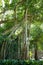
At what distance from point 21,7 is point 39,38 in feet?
18.7

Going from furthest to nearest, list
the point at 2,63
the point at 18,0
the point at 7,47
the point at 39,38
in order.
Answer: the point at 39,38
the point at 7,47
the point at 18,0
the point at 2,63

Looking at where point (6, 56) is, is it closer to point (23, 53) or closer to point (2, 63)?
point (23, 53)

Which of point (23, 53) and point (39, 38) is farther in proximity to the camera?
point (39, 38)

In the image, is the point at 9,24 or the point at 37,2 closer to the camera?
the point at 37,2

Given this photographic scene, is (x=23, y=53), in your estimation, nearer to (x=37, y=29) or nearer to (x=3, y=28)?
(x=3, y=28)

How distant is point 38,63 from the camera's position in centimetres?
1155

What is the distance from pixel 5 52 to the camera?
1329 centimetres

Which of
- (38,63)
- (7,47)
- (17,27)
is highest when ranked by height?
(17,27)

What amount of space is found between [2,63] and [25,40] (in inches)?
101

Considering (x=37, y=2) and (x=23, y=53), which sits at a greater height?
(x=37, y=2)

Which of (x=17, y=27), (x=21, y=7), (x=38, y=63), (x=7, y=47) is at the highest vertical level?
(x=21, y=7)

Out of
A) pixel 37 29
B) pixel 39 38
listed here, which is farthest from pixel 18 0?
pixel 39 38

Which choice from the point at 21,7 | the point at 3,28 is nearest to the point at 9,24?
the point at 3,28

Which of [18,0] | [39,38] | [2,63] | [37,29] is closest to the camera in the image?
[2,63]
